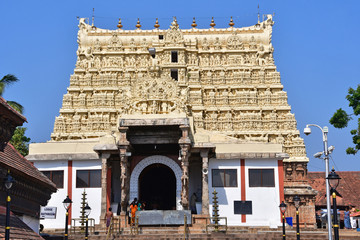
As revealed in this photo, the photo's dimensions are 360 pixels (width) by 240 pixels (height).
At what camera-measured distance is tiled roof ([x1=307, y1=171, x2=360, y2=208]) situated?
176 feet

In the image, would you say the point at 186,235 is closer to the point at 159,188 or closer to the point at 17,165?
the point at 159,188

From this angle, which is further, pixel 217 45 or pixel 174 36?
pixel 217 45

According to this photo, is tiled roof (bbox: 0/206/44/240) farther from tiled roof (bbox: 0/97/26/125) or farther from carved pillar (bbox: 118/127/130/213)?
carved pillar (bbox: 118/127/130/213)

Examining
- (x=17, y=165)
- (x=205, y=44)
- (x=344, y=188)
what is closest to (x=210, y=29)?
(x=205, y=44)

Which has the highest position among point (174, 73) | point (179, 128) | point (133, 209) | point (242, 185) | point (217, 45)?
point (217, 45)

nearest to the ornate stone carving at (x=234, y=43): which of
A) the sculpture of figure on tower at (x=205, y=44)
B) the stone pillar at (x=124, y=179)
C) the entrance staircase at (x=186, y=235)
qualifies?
the sculpture of figure on tower at (x=205, y=44)

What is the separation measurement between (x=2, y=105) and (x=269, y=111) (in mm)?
43659

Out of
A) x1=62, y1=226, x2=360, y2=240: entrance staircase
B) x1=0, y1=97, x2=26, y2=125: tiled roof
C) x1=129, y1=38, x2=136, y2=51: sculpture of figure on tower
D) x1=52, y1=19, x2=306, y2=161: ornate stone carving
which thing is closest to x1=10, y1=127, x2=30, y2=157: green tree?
x1=52, y1=19, x2=306, y2=161: ornate stone carving

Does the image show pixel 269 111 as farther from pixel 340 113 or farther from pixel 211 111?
pixel 340 113

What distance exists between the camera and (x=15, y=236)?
1401 cm

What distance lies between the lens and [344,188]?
56.4 m

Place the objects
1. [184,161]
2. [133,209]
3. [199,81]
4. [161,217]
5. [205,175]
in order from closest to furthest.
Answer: [161,217] → [133,209] → [184,161] → [205,175] → [199,81]

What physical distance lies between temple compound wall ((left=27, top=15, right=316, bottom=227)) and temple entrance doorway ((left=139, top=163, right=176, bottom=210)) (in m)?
0.07

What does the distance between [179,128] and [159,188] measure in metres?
6.72
